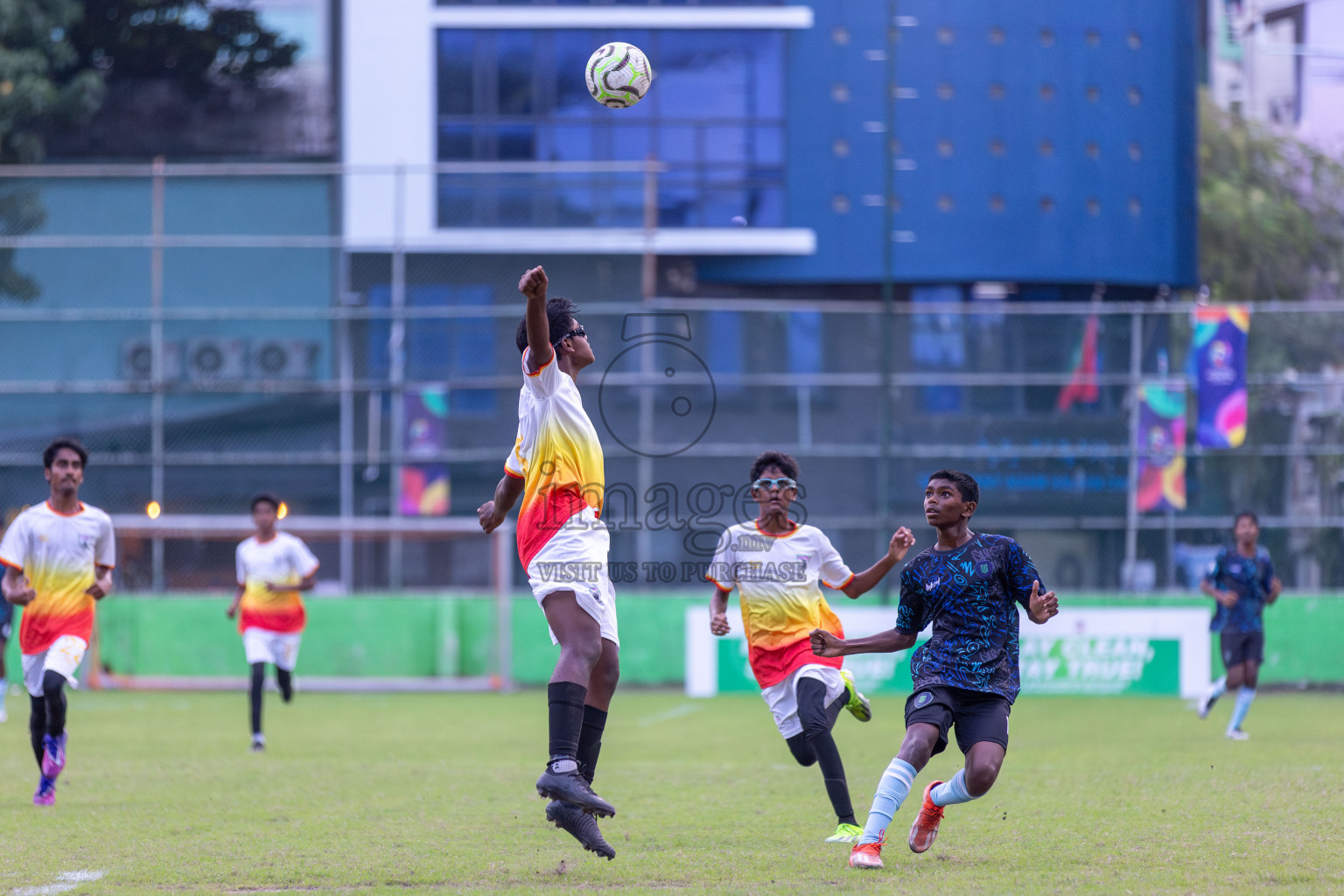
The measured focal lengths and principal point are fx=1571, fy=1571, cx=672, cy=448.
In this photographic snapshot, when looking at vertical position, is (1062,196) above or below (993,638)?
above

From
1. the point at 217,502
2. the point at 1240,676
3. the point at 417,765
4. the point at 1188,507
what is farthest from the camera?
the point at 217,502

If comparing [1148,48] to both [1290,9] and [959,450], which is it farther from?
[959,450]

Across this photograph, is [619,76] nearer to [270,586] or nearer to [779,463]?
[779,463]

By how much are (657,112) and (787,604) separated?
20.1 metres

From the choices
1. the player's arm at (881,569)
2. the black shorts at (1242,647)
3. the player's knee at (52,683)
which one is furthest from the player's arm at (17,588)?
the black shorts at (1242,647)

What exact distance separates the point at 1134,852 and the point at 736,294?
887 inches

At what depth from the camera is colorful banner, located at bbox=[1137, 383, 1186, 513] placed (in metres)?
21.9

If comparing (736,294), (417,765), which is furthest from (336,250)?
(417,765)

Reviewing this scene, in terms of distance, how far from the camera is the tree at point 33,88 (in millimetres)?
24219

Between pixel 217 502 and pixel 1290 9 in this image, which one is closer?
pixel 217 502

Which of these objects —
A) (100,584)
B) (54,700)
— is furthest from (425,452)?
(54,700)

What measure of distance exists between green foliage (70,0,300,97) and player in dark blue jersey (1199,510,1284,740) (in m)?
20.7

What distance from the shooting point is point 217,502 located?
23469 millimetres

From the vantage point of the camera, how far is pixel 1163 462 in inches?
864
